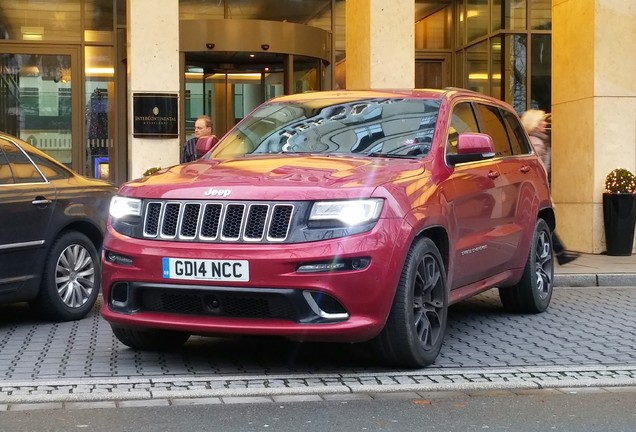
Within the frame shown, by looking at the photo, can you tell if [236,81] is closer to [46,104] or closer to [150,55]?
[46,104]

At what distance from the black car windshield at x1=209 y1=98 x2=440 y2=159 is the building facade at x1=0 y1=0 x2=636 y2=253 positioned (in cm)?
657

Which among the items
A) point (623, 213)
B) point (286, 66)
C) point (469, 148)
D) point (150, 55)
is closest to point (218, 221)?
point (469, 148)

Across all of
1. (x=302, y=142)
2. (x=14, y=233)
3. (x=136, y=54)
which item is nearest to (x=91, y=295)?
(x=14, y=233)

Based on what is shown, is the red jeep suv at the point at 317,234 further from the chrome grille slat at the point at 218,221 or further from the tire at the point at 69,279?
the tire at the point at 69,279

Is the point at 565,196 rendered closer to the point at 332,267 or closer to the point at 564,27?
the point at 564,27

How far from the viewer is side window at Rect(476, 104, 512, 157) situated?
791cm

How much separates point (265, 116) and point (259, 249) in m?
2.10

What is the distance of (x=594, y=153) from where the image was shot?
1369 cm

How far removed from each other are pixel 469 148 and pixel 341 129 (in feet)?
2.95

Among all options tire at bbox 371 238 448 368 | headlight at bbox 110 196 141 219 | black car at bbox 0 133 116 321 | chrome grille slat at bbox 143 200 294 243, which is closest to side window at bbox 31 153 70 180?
black car at bbox 0 133 116 321

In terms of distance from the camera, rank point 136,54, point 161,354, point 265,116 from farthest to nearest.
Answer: point 136,54, point 265,116, point 161,354

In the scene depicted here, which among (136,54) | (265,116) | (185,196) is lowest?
(185,196)

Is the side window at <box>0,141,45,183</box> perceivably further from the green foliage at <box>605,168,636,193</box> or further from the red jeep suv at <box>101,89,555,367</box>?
the green foliage at <box>605,168,636,193</box>

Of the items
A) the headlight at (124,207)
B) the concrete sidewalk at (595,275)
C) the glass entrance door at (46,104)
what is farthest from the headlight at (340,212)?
the glass entrance door at (46,104)
